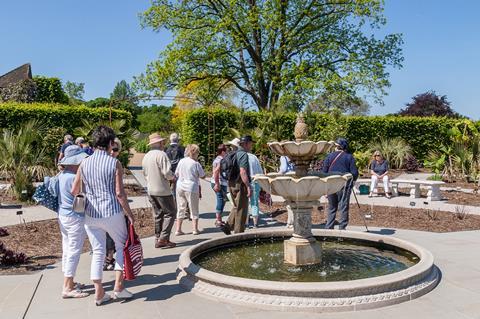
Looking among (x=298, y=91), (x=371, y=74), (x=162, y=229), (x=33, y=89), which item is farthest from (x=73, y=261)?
(x=33, y=89)

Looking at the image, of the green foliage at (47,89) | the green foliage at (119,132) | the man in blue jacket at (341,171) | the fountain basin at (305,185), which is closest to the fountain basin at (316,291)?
the fountain basin at (305,185)

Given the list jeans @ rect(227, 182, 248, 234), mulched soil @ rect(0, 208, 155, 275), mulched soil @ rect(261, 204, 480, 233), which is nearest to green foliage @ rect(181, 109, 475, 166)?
mulched soil @ rect(261, 204, 480, 233)

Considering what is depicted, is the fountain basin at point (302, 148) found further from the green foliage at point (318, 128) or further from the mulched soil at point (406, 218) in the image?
the green foliage at point (318, 128)

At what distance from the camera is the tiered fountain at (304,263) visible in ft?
15.8

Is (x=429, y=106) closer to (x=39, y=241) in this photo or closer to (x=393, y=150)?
(x=393, y=150)

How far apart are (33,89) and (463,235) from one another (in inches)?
1100

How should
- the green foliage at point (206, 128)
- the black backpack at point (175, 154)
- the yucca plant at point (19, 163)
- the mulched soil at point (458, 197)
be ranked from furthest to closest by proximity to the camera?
the green foliage at point (206, 128), the mulched soil at point (458, 197), the yucca plant at point (19, 163), the black backpack at point (175, 154)

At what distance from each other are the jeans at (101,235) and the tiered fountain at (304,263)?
3.18 feet

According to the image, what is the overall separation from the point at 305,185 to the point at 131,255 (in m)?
2.42

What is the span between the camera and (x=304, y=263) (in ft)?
21.1

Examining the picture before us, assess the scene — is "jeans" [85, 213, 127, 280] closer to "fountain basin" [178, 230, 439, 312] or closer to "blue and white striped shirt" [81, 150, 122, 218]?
"blue and white striped shirt" [81, 150, 122, 218]

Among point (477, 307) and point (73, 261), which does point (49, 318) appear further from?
point (477, 307)

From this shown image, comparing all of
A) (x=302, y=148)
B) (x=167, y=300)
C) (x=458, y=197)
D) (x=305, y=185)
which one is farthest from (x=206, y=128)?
(x=167, y=300)

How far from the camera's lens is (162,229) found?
25.7 ft
